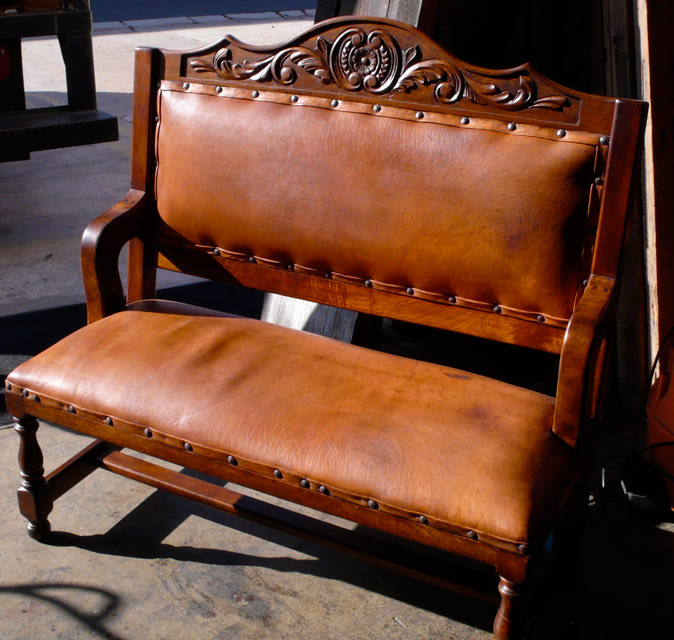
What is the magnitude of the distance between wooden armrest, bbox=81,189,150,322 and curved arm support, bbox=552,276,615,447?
119 cm

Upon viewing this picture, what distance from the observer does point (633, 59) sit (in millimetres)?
2689

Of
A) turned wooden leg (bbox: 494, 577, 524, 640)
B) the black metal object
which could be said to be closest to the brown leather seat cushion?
turned wooden leg (bbox: 494, 577, 524, 640)

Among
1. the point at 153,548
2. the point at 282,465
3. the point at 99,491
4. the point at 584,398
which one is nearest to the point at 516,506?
the point at 584,398

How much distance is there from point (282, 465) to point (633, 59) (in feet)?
5.76

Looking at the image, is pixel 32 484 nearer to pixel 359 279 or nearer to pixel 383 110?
pixel 359 279

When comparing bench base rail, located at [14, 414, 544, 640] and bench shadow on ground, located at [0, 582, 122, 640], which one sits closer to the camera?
bench base rail, located at [14, 414, 544, 640]

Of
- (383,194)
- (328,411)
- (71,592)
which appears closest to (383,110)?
(383,194)

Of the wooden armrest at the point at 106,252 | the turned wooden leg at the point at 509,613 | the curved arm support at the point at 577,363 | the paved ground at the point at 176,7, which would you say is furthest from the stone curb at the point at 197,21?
the turned wooden leg at the point at 509,613

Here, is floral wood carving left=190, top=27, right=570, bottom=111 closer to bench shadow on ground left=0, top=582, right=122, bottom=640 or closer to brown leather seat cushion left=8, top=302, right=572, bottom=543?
brown leather seat cushion left=8, top=302, right=572, bottom=543

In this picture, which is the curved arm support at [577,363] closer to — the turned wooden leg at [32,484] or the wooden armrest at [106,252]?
the wooden armrest at [106,252]

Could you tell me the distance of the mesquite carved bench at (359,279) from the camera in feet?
5.77

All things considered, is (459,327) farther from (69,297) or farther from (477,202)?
(69,297)

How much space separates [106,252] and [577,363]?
4.12 feet

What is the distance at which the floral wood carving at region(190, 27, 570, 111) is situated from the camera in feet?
6.47
